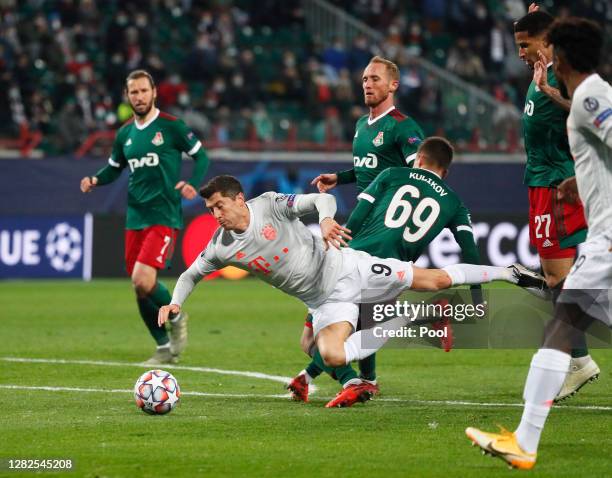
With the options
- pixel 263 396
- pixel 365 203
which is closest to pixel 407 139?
pixel 365 203

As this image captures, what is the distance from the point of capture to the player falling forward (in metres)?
8.65

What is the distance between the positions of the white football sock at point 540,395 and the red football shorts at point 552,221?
113 inches

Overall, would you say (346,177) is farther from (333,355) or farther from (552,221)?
(333,355)

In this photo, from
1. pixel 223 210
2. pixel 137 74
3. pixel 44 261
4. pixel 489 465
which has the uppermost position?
pixel 137 74

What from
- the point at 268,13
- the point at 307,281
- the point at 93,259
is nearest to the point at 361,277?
the point at 307,281

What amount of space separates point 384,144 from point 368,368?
170cm

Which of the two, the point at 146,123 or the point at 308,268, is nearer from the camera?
the point at 308,268

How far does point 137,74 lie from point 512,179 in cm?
1329

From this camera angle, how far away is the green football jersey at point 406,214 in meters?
8.65

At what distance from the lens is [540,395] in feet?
18.9

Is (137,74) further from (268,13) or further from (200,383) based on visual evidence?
(268,13)

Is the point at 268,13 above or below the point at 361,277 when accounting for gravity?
above

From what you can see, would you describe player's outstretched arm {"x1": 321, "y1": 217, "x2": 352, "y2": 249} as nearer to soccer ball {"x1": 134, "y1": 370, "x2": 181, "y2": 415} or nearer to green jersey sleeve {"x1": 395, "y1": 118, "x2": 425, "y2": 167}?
soccer ball {"x1": 134, "y1": 370, "x2": 181, "y2": 415}

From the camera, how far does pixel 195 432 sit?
6.92 m
